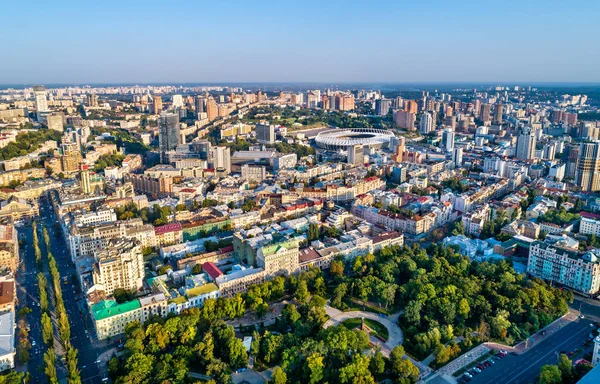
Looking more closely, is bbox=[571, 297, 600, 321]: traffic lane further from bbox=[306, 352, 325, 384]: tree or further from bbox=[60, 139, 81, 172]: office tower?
bbox=[60, 139, 81, 172]: office tower

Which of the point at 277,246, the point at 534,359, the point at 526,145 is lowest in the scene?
the point at 534,359

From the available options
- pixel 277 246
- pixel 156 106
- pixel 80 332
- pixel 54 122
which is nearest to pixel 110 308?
pixel 80 332

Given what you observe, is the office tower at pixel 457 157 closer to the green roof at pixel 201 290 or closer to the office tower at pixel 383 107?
the green roof at pixel 201 290

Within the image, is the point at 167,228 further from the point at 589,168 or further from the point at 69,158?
the point at 589,168

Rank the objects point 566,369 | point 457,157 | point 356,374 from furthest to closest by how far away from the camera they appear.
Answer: point 457,157 → point 566,369 → point 356,374

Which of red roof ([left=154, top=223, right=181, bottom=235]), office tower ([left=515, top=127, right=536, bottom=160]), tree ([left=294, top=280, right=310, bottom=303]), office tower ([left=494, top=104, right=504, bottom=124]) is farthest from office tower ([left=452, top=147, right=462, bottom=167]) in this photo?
tree ([left=294, top=280, right=310, bottom=303])

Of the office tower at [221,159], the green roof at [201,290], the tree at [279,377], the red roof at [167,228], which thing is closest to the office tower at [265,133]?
the office tower at [221,159]

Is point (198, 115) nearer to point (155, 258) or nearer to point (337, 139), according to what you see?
point (337, 139)
